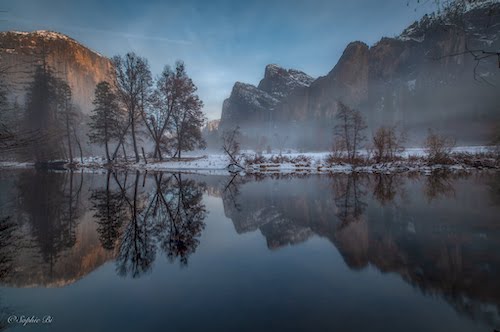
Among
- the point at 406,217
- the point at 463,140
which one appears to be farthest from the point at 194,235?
the point at 463,140

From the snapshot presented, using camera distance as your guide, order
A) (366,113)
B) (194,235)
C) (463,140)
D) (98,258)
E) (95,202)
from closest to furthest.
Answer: (98,258) → (194,235) → (95,202) → (463,140) → (366,113)

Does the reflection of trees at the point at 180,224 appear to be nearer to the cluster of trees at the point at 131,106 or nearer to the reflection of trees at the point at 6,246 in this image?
the reflection of trees at the point at 6,246

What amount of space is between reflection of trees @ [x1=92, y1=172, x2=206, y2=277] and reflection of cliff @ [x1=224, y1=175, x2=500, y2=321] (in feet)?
5.17

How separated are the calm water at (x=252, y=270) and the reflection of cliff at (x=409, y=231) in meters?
0.03

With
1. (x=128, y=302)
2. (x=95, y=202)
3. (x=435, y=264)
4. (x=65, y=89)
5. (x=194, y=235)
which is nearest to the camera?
(x=128, y=302)

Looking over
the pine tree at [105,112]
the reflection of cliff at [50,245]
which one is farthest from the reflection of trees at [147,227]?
the pine tree at [105,112]

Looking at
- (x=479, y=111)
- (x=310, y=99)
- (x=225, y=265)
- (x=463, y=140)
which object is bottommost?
(x=225, y=265)

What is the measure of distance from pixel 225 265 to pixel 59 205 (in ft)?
30.1

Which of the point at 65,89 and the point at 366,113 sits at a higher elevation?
the point at 366,113

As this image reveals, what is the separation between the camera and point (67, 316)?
133 inches

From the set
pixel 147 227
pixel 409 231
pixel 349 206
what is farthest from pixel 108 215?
pixel 409 231

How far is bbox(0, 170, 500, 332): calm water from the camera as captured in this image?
3.28 m

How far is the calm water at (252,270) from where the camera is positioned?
328cm

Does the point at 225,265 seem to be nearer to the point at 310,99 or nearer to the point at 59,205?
the point at 59,205
